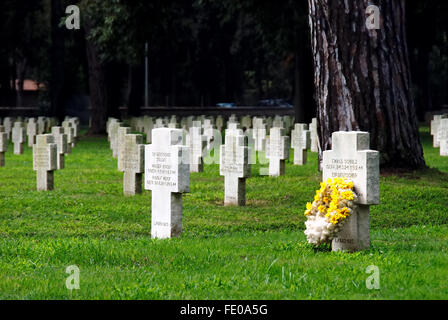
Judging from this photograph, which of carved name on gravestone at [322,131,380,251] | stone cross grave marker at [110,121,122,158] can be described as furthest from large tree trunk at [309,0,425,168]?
stone cross grave marker at [110,121,122,158]

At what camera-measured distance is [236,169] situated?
14688 mm

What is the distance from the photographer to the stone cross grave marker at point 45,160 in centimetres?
1677

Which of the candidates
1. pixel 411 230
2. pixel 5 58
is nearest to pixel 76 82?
pixel 5 58

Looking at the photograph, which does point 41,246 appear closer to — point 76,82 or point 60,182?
point 60,182

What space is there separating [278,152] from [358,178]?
9.05 metres

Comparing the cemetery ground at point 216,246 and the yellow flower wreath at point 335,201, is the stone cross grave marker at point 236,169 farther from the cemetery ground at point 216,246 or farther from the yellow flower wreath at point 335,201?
the yellow flower wreath at point 335,201

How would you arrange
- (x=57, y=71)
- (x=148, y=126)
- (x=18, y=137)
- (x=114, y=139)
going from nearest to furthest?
(x=114, y=139), (x=18, y=137), (x=148, y=126), (x=57, y=71)

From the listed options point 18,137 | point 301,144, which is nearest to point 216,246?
point 301,144

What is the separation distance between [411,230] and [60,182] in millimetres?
8772

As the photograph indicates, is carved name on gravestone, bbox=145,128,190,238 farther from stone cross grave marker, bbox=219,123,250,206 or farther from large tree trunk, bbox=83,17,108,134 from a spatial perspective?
large tree trunk, bbox=83,17,108,134

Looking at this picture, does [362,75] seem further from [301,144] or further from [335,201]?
[301,144]

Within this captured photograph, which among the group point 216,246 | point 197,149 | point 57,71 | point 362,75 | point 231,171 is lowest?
point 216,246

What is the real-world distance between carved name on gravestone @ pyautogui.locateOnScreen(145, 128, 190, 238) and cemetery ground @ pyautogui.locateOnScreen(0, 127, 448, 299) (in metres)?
0.30

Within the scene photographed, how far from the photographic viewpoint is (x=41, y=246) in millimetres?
10109
